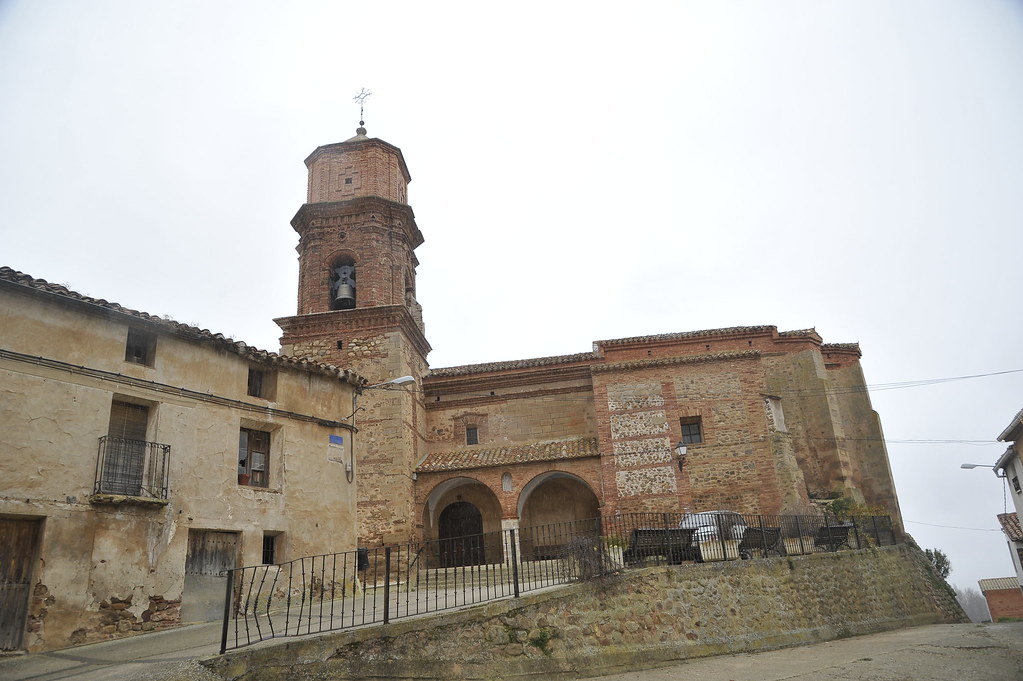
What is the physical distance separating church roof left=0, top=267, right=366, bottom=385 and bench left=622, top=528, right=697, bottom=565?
7405 mm

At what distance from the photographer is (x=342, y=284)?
23.4 m

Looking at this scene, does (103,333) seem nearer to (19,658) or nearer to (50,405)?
(50,405)

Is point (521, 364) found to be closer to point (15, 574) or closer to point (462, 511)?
point (462, 511)

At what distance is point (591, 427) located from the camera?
80.4ft

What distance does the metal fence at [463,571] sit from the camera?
959cm

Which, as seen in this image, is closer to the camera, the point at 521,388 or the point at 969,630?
the point at 969,630

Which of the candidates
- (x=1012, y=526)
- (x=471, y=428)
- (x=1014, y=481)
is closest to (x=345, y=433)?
(x=471, y=428)

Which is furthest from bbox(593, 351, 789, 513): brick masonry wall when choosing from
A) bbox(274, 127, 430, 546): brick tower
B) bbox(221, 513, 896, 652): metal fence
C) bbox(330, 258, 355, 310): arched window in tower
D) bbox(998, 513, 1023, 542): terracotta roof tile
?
bbox(998, 513, 1023, 542): terracotta roof tile

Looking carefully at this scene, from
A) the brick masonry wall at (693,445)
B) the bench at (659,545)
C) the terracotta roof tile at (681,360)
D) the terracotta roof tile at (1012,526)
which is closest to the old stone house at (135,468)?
the bench at (659,545)

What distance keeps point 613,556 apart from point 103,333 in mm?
9957

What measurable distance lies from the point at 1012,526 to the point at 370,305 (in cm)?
2679

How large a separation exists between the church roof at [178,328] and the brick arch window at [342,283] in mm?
7153

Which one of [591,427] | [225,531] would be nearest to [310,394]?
[225,531]

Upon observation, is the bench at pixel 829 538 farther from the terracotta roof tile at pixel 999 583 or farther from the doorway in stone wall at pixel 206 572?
the terracotta roof tile at pixel 999 583
